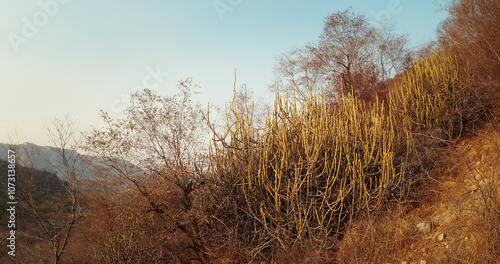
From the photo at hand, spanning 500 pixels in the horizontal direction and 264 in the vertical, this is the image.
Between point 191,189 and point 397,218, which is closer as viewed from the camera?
point 397,218

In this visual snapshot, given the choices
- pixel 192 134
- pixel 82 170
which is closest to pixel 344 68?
pixel 192 134

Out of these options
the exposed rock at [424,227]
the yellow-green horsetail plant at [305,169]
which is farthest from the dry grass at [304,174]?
the exposed rock at [424,227]

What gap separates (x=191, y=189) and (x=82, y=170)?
448 cm

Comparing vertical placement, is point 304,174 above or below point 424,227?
above

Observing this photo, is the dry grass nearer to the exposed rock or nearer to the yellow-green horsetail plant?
the yellow-green horsetail plant

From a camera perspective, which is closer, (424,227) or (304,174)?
(424,227)

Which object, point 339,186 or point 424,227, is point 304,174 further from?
point 424,227

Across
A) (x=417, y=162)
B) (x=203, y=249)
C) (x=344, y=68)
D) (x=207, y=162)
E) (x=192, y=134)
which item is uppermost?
(x=344, y=68)

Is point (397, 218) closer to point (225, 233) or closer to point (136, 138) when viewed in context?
point (225, 233)

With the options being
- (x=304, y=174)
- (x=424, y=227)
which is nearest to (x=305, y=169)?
(x=304, y=174)

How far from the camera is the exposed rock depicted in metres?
4.62

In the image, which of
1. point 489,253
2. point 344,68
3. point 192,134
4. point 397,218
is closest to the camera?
point 489,253

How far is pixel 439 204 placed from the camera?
528 cm

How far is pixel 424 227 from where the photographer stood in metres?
4.68
